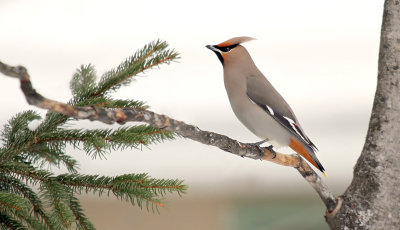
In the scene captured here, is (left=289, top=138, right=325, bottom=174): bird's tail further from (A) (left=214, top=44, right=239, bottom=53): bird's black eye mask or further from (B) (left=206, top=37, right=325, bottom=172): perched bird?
(A) (left=214, top=44, right=239, bottom=53): bird's black eye mask

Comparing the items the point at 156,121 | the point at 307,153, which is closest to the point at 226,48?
the point at 307,153

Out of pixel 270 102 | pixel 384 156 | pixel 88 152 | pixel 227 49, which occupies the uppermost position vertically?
pixel 227 49

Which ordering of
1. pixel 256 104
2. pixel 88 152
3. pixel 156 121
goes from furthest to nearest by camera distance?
1. pixel 256 104
2. pixel 88 152
3. pixel 156 121

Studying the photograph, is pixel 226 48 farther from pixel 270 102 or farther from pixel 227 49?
pixel 270 102

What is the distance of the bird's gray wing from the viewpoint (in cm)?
175

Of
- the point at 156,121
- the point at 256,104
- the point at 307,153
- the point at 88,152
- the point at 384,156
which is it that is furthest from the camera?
the point at 256,104

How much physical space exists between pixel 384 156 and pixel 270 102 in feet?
1.66

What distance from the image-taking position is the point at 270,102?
181cm

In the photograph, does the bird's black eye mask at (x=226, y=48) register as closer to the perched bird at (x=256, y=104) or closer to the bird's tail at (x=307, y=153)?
the perched bird at (x=256, y=104)

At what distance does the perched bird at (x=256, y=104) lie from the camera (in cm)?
172

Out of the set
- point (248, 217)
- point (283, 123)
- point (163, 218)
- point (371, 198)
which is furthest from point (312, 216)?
point (371, 198)

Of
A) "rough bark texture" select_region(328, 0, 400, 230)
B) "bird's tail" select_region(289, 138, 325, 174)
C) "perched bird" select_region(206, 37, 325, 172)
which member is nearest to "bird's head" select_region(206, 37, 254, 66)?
"perched bird" select_region(206, 37, 325, 172)

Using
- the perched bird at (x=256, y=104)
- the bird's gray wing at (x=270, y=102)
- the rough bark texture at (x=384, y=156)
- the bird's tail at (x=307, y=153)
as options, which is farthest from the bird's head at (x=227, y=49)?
the rough bark texture at (x=384, y=156)

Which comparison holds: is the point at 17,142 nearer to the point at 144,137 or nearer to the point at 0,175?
the point at 0,175
